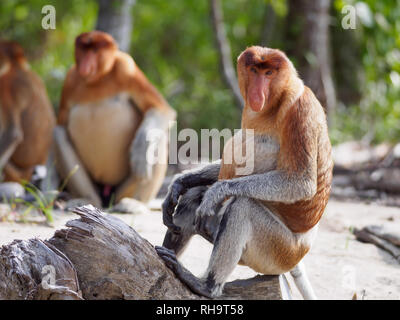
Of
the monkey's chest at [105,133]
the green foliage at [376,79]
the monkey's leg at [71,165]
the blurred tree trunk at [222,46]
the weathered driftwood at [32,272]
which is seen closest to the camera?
the weathered driftwood at [32,272]

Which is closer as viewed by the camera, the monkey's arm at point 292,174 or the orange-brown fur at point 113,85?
the monkey's arm at point 292,174

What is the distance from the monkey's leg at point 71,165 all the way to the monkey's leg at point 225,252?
333 centimetres

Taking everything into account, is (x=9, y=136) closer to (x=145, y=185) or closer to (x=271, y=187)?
(x=145, y=185)

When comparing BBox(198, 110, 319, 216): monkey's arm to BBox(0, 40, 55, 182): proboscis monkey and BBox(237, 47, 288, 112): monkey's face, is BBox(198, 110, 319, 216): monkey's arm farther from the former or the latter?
BBox(0, 40, 55, 182): proboscis monkey

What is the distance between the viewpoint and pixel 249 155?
149 inches

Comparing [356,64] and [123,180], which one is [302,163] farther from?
[356,64]

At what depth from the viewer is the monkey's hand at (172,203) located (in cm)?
396

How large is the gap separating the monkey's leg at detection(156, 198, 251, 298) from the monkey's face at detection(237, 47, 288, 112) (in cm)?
65

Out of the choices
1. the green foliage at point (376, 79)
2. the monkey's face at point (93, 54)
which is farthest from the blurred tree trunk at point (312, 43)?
the monkey's face at point (93, 54)

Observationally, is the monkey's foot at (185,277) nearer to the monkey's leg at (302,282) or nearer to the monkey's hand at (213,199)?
the monkey's hand at (213,199)

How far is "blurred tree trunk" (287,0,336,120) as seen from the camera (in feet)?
34.3

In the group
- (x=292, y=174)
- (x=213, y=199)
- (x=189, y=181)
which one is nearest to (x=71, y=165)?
(x=189, y=181)

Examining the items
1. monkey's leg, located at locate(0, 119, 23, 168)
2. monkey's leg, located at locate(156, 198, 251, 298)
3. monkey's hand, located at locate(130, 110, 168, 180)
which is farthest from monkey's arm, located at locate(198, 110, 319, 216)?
monkey's leg, located at locate(0, 119, 23, 168)
